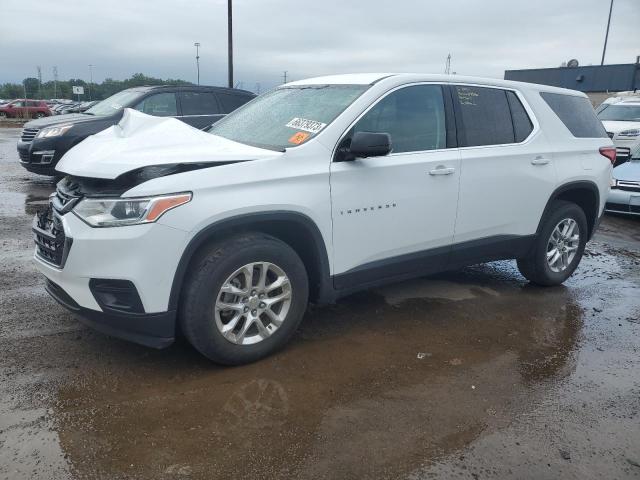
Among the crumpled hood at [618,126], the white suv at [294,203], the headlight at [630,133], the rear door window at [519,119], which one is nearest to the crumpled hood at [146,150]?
the white suv at [294,203]

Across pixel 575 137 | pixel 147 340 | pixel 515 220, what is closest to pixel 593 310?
pixel 515 220

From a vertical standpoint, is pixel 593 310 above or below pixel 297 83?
below

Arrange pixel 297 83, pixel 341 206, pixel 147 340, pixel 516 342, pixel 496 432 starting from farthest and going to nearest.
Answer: pixel 297 83
pixel 516 342
pixel 341 206
pixel 147 340
pixel 496 432

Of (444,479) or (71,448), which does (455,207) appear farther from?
(71,448)

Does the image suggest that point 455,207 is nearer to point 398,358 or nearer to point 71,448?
point 398,358

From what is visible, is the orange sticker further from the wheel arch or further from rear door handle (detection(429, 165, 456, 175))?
the wheel arch

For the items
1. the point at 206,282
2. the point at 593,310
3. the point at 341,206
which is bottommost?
the point at 593,310

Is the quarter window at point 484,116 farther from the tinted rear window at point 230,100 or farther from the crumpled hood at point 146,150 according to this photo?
the tinted rear window at point 230,100

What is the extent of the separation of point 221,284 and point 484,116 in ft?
8.81

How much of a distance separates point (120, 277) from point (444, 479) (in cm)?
196

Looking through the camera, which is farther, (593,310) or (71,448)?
(593,310)

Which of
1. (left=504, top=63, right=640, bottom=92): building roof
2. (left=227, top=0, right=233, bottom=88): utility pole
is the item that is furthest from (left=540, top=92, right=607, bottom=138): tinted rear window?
(left=504, top=63, right=640, bottom=92): building roof

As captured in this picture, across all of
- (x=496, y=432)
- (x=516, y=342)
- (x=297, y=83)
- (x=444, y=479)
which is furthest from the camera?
(x=297, y=83)

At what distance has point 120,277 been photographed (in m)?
3.00
